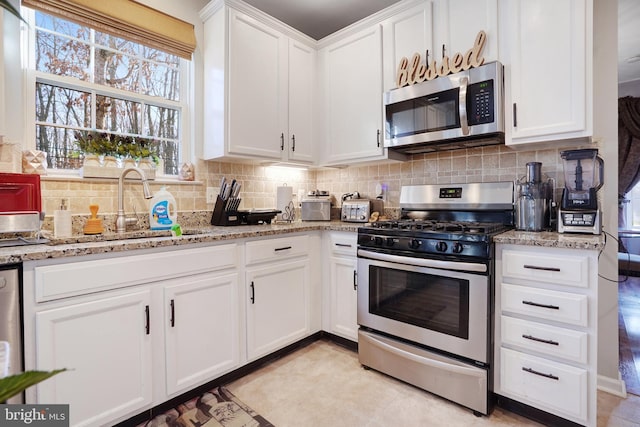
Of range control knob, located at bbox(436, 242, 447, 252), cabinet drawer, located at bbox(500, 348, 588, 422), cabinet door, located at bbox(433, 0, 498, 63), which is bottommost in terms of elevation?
cabinet drawer, located at bbox(500, 348, 588, 422)

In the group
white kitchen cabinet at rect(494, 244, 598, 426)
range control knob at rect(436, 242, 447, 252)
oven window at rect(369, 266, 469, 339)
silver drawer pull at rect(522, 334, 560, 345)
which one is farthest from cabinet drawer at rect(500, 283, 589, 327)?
range control knob at rect(436, 242, 447, 252)

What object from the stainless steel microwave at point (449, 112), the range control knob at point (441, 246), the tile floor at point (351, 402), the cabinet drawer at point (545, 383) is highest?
the stainless steel microwave at point (449, 112)

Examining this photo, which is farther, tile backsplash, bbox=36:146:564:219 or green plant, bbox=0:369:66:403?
tile backsplash, bbox=36:146:564:219

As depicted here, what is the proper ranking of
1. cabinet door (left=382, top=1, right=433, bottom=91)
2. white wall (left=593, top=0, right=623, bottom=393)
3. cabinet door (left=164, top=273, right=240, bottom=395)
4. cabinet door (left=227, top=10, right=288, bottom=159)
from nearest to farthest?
1. cabinet door (left=164, top=273, right=240, bottom=395)
2. white wall (left=593, top=0, right=623, bottom=393)
3. cabinet door (left=382, top=1, right=433, bottom=91)
4. cabinet door (left=227, top=10, right=288, bottom=159)

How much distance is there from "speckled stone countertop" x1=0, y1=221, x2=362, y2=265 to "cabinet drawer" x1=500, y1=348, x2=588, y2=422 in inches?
46.0

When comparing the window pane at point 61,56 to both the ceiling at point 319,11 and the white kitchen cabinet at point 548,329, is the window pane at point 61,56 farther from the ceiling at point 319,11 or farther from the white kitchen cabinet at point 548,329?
the white kitchen cabinet at point 548,329

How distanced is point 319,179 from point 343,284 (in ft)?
4.13

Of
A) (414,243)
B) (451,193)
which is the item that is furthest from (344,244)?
(451,193)

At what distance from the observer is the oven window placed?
1809mm

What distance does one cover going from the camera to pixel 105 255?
59.2 inches

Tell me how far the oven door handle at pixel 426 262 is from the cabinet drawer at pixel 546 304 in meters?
0.18

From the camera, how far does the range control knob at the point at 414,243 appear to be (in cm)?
193

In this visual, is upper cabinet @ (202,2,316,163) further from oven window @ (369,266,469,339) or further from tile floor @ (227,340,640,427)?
tile floor @ (227,340,640,427)

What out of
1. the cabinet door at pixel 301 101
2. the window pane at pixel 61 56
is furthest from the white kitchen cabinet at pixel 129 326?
the window pane at pixel 61 56
